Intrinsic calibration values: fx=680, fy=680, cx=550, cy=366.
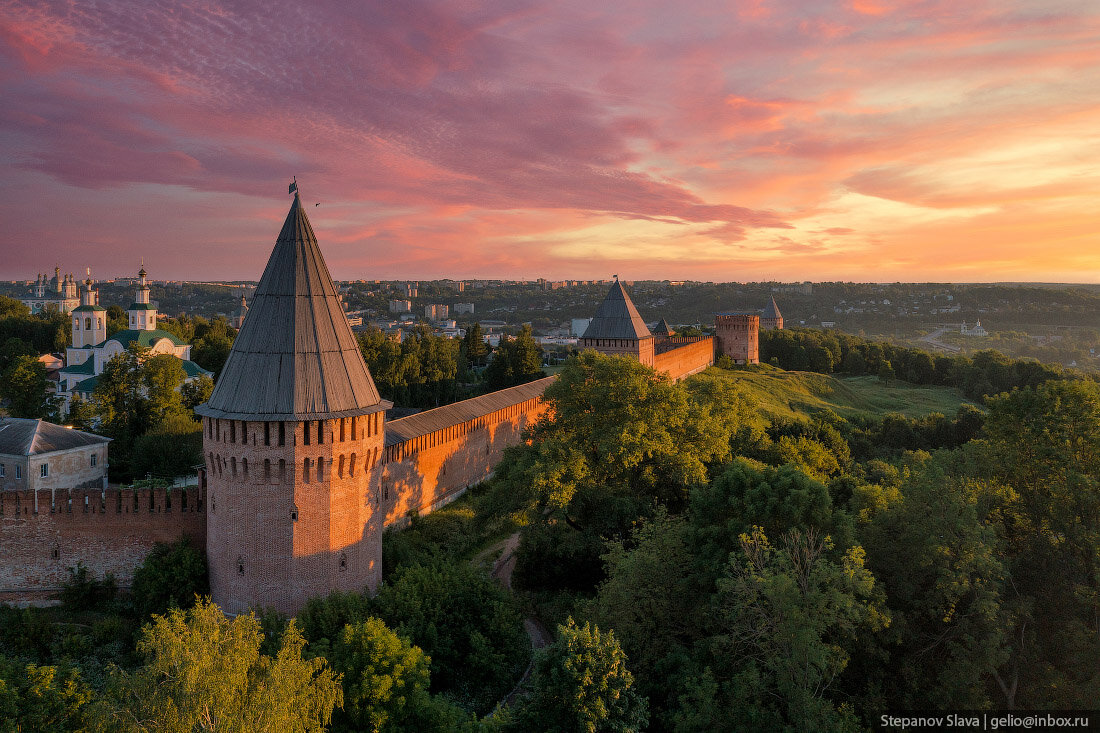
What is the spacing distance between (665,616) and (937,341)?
4757 inches

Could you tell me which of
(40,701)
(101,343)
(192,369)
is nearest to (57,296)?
(101,343)

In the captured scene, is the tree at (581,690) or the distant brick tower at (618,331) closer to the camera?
the tree at (581,690)

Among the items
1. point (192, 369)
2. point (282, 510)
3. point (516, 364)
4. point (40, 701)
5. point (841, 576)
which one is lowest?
point (40, 701)

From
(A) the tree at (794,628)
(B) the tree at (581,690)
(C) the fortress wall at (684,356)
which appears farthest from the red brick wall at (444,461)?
(C) the fortress wall at (684,356)

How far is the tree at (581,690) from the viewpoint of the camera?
12.8m

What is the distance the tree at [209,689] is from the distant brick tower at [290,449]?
5552 mm

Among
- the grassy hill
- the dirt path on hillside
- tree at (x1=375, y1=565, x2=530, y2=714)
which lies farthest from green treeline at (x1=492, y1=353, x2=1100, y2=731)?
the grassy hill

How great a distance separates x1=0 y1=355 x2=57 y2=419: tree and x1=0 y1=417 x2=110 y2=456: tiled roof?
11.9 m

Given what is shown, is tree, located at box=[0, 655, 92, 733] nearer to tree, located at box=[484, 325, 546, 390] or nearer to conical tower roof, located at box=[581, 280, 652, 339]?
conical tower roof, located at box=[581, 280, 652, 339]

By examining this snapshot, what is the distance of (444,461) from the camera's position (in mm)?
30656

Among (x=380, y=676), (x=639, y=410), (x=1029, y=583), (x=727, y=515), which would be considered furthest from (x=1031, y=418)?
(x=380, y=676)

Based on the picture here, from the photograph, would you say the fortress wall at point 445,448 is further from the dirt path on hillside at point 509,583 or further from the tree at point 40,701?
the tree at point 40,701

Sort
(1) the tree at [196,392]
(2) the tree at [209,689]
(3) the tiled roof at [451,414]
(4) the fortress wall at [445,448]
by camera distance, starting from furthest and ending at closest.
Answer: (1) the tree at [196,392] < (3) the tiled roof at [451,414] < (4) the fortress wall at [445,448] < (2) the tree at [209,689]

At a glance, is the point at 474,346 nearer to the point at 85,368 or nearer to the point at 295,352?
the point at 85,368
